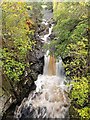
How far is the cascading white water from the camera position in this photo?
3.40 metres

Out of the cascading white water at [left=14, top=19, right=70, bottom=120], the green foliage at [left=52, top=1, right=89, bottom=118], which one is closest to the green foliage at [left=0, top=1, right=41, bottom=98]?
the cascading white water at [left=14, top=19, right=70, bottom=120]

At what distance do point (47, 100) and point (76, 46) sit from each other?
4.27 feet

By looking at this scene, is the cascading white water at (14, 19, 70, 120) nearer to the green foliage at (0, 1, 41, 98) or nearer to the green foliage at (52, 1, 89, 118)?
the green foliage at (0, 1, 41, 98)

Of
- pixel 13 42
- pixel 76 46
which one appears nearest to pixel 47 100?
pixel 13 42

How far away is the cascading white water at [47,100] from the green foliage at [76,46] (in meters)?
0.58

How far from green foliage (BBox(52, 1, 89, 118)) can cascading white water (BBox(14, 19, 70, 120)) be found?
1.91 ft

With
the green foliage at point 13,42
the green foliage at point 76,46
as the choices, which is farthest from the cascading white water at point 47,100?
the green foliage at point 76,46

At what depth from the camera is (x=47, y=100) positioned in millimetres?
3656

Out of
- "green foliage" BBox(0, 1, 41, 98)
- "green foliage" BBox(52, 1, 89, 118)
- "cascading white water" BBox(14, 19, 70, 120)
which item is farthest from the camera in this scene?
"cascading white water" BBox(14, 19, 70, 120)

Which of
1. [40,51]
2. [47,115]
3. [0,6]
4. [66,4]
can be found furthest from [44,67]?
[0,6]

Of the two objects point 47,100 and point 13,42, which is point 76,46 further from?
point 47,100

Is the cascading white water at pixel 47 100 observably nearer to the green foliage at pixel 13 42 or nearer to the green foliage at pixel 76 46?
the green foliage at pixel 13 42

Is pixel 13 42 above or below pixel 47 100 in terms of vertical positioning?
above

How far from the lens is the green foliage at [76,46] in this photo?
246cm
